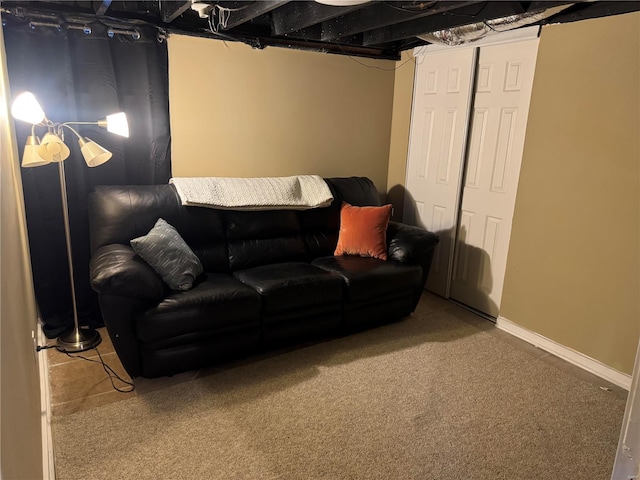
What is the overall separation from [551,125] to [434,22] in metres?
1.01

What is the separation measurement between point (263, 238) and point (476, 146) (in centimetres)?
178

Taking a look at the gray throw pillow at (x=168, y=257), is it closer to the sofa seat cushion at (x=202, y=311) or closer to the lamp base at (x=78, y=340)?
the sofa seat cushion at (x=202, y=311)

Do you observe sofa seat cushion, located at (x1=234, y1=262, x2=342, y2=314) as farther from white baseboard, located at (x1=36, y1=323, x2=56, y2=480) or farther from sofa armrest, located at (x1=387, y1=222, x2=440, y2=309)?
white baseboard, located at (x1=36, y1=323, x2=56, y2=480)

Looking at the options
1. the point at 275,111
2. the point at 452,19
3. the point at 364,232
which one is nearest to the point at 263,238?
the point at 364,232

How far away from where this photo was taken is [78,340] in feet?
9.64

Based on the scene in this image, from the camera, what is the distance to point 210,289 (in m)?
2.65

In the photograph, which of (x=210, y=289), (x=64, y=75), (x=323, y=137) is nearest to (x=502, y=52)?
(x=323, y=137)

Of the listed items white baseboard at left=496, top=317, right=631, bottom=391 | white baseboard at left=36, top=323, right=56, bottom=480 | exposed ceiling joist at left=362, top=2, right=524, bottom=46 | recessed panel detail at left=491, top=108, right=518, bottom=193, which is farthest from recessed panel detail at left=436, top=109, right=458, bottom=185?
white baseboard at left=36, top=323, right=56, bottom=480

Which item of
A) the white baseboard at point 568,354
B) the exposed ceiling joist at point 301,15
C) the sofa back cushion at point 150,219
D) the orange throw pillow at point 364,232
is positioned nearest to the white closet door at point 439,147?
the orange throw pillow at point 364,232

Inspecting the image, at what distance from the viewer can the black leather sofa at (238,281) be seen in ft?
7.98

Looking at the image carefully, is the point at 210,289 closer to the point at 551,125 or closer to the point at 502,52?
the point at 551,125

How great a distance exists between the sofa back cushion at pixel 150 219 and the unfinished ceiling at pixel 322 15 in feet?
3.56

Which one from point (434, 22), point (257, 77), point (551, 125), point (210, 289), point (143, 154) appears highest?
point (434, 22)

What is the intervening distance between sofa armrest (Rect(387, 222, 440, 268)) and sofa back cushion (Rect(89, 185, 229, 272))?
1232 millimetres
